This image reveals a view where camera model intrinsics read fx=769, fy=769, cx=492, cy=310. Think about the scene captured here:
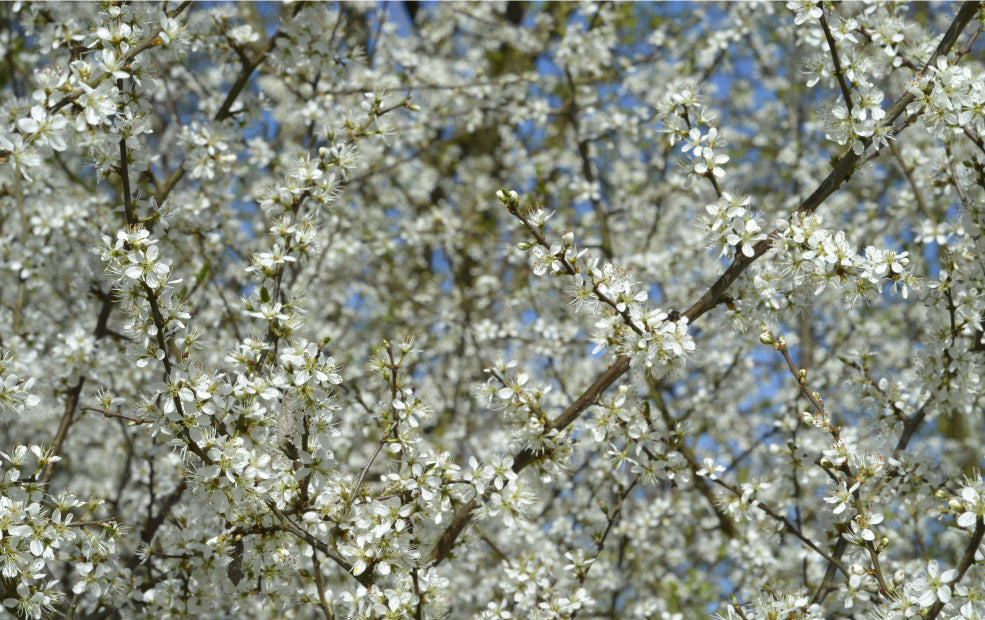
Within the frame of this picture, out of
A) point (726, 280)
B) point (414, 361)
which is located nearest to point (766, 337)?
point (726, 280)

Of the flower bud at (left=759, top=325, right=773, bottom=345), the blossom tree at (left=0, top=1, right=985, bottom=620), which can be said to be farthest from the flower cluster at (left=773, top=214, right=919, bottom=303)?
the flower bud at (left=759, top=325, right=773, bottom=345)

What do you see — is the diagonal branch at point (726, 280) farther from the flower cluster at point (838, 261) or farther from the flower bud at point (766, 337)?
the flower bud at point (766, 337)

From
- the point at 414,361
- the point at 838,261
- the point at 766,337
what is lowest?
the point at 766,337

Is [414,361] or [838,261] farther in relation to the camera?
[414,361]

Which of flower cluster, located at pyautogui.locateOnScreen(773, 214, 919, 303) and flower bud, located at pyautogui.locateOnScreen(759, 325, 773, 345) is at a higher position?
flower cluster, located at pyautogui.locateOnScreen(773, 214, 919, 303)

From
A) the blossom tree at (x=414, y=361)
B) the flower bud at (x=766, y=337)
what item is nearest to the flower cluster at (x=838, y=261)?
the blossom tree at (x=414, y=361)

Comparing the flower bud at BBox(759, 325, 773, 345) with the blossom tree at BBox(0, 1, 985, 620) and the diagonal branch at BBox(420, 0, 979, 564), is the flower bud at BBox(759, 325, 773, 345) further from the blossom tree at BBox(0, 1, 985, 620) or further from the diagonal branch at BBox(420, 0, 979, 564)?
the diagonal branch at BBox(420, 0, 979, 564)

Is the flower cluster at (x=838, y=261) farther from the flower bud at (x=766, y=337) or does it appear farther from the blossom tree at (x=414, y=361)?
the flower bud at (x=766, y=337)

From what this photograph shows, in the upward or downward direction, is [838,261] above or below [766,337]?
above

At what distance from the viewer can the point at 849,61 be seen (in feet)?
9.55

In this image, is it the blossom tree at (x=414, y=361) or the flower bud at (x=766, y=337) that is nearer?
the blossom tree at (x=414, y=361)

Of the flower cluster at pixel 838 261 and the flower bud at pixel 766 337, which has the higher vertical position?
the flower cluster at pixel 838 261

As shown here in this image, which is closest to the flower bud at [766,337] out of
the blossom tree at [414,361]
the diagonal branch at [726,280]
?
the blossom tree at [414,361]

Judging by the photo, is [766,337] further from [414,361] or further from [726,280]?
[414,361]
